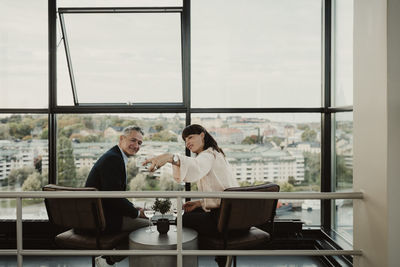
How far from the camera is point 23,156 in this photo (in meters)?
4.31

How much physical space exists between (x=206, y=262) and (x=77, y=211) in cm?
172

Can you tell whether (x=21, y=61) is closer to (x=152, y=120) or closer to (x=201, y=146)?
(x=152, y=120)

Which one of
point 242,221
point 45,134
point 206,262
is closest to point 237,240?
point 242,221

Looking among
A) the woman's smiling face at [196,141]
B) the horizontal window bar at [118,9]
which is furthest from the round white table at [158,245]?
the horizontal window bar at [118,9]

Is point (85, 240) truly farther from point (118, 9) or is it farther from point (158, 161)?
point (118, 9)

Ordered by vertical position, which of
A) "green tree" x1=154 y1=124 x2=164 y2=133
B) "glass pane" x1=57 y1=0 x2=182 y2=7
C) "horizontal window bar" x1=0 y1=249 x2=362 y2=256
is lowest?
"horizontal window bar" x1=0 y1=249 x2=362 y2=256

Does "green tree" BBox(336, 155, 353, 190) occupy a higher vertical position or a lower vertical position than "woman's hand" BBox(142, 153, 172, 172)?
lower

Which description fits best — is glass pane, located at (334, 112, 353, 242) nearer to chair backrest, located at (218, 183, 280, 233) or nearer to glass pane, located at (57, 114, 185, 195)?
chair backrest, located at (218, 183, 280, 233)

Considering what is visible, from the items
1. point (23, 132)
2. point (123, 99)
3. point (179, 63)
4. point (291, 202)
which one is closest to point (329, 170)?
point (291, 202)

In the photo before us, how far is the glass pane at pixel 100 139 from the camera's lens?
14.1ft

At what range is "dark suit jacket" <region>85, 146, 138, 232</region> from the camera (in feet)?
9.57

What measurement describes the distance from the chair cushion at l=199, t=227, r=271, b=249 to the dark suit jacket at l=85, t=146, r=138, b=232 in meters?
0.64

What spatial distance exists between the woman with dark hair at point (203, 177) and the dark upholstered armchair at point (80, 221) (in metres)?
0.52

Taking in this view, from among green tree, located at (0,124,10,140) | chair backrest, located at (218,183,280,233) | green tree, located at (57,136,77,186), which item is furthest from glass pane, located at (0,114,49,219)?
chair backrest, located at (218,183,280,233)
